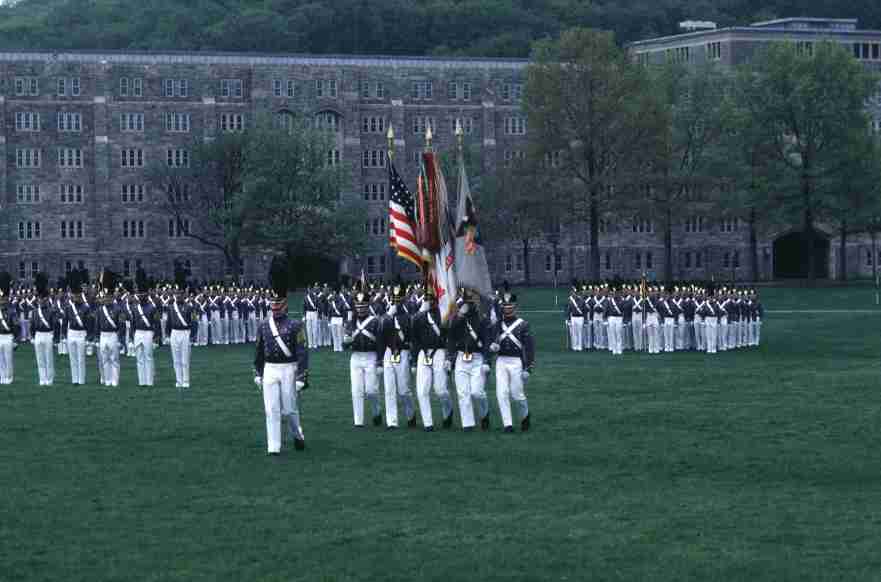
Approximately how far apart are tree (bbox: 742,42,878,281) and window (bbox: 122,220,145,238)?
129 feet

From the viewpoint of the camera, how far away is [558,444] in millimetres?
26500

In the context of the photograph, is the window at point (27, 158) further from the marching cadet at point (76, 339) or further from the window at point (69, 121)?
the marching cadet at point (76, 339)

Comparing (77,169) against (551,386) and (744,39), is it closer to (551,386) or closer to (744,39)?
(744,39)

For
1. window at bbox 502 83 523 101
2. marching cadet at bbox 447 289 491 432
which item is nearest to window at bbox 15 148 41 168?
window at bbox 502 83 523 101

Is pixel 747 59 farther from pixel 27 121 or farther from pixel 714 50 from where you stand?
pixel 27 121

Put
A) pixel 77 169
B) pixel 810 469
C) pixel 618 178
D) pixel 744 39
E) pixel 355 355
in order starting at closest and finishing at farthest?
pixel 810 469 → pixel 355 355 → pixel 618 178 → pixel 77 169 → pixel 744 39

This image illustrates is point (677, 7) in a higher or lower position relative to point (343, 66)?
higher

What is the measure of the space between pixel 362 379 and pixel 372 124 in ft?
303

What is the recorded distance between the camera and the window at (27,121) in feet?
374

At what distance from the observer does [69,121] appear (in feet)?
376

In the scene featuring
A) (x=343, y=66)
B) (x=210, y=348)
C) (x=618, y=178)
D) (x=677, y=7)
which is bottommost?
(x=210, y=348)

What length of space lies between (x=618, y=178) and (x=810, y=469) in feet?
248

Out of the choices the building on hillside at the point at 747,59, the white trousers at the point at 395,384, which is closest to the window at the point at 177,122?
the building on hillside at the point at 747,59

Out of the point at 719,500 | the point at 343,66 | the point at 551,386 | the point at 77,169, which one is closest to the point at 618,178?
the point at 343,66
